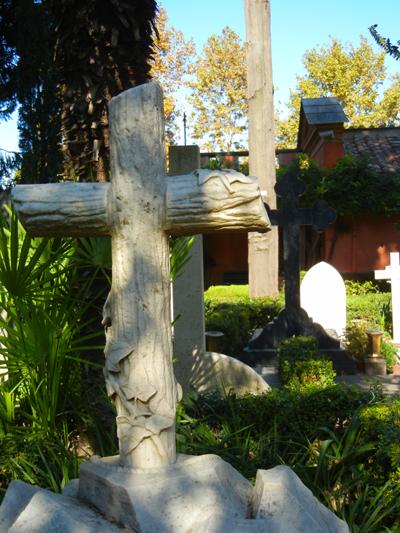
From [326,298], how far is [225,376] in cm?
484

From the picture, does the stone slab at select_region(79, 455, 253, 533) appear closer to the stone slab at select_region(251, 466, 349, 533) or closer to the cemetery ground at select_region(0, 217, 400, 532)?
the stone slab at select_region(251, 466, 349, 533)

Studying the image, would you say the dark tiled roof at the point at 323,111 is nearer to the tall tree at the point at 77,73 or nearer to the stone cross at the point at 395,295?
the stone cross at the point at 395,295

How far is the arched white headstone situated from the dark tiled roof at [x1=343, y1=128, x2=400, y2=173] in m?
9.24

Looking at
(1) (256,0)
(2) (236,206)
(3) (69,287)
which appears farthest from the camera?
(1) (256,0)

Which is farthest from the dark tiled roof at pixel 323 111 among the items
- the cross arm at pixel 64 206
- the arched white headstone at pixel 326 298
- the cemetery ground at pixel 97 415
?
the cross arm at pixel 64 206

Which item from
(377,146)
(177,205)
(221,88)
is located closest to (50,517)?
(177,205)

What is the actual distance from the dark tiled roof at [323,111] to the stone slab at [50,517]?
59.1 ft

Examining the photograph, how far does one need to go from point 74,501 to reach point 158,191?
1.21 m

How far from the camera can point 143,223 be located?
2.42 meters

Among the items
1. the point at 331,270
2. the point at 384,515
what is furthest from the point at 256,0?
the point at 384,515

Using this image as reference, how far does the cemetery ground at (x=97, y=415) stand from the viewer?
3.70m

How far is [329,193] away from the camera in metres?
18.2

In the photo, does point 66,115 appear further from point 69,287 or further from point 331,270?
point 331,270

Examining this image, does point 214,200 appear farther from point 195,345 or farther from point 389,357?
point 389,357
